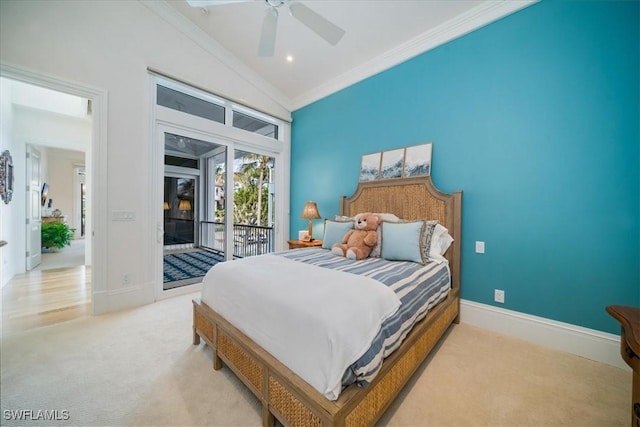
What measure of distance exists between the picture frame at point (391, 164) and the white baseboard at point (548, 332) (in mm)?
1689

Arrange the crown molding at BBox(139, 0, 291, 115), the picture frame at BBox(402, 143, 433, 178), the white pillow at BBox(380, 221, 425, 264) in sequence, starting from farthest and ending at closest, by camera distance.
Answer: the crown molding at BBox(139, 0, 291, 115) → the picture frame at BBox(402, 143, 433, 178) → the white pillow at BBox(380, 221, 425, 264)

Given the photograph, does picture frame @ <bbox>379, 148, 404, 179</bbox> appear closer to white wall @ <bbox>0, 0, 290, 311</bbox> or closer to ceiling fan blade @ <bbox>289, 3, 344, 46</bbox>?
ceiling fan blade @ <bbox>289, 3, 344, 46</bbox>

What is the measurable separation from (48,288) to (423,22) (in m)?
6.02

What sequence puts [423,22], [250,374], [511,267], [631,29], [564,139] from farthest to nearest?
[423,22], [511,267], [564,139], [631,29], [250,374]

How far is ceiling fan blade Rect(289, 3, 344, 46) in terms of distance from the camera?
204 centimetres

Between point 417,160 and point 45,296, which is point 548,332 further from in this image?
point 45,296

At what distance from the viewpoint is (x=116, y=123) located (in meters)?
2.80

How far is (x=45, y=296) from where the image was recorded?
313 centimetres

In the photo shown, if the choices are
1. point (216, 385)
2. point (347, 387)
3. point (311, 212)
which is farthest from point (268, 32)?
point (216, 385)

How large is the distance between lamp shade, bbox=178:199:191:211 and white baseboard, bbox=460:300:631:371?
400cm

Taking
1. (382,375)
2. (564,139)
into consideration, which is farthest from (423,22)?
(382,375)

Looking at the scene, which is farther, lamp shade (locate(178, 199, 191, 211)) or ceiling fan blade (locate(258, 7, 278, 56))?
lamp shade (locate(178, 199, 191, 211))

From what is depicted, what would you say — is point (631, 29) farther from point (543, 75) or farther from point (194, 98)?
point (194, 98)

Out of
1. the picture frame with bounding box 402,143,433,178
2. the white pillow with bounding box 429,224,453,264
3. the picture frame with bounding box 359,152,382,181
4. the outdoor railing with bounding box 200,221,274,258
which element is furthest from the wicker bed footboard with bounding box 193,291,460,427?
the outdoor railing with bounding box 200,221,274,258
